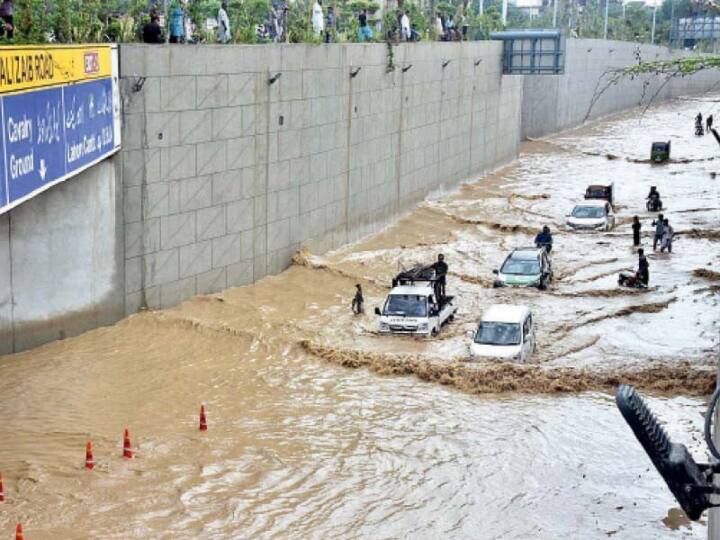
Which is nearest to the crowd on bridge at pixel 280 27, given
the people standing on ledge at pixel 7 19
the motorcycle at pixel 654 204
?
→ the people standing on ledge at pixel 7 19

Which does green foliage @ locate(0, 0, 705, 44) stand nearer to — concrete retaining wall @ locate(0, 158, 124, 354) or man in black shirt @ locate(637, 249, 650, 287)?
concrete retaining wall @ locate(0, 158, 124, 354)

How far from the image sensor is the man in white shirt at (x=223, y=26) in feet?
93.5

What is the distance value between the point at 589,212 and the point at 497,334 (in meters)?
19.7

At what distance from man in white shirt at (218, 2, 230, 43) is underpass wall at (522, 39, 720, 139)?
34.2 meters

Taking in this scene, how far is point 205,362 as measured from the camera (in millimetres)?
22703

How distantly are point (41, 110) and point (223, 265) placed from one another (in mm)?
11476

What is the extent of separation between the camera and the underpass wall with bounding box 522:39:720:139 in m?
72.2

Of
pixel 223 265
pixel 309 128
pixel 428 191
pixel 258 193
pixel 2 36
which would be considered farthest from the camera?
pixel 428 191

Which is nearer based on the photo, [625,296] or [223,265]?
[223,265]

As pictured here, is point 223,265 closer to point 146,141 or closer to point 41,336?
point 146,141

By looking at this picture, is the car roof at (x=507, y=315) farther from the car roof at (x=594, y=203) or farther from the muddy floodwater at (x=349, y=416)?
the car roof at (x=594, y=203)

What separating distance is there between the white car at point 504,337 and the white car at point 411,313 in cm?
169

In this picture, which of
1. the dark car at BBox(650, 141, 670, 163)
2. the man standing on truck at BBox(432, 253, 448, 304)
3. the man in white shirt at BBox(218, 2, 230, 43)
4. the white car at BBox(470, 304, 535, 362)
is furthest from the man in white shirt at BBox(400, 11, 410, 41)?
Result: the dark car at BBox(650, 141, 670, 163)

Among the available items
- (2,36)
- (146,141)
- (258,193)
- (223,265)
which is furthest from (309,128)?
(2,36)
